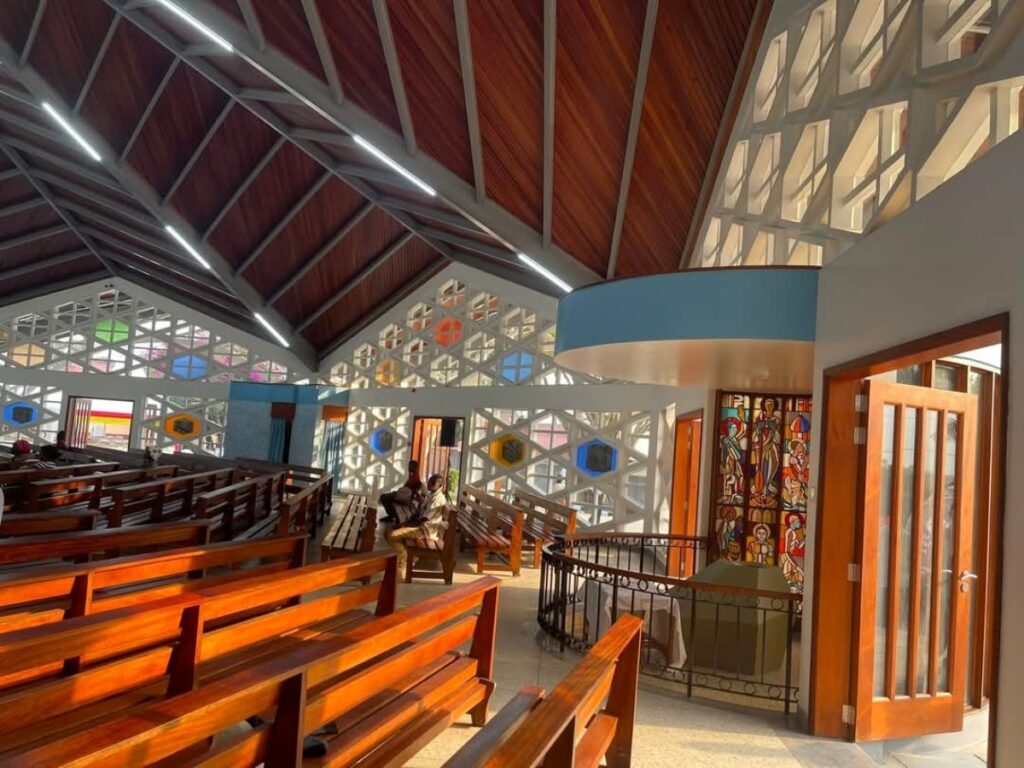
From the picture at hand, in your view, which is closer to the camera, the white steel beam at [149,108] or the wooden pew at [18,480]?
the wooden pew at [18,480]

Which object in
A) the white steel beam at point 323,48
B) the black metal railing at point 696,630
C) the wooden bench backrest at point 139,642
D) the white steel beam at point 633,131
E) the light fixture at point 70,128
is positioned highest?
the light fixture at point 70,128

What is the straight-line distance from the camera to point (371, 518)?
324 inches

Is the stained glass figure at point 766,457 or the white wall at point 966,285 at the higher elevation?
the white wall at point 966,285

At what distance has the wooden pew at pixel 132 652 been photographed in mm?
1979

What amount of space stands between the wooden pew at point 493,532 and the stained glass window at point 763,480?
230cm

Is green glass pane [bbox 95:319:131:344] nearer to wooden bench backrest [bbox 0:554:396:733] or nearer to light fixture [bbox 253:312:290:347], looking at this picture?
light fixture [bbox 253:312:290:347]

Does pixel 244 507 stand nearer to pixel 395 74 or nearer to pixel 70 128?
pixel 395 74

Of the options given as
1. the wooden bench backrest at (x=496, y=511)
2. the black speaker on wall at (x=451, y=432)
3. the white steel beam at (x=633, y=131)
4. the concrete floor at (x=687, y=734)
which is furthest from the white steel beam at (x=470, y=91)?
the black speaker on wall at (x=451, y=432)

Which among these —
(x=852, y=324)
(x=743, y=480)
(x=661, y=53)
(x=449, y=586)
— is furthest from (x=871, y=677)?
(x=661, y=53)

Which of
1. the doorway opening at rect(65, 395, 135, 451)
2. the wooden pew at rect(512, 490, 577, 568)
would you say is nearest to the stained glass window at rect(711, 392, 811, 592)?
the wooden pew at rect(512, 490, 577, 568)

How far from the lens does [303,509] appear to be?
29.8 ft

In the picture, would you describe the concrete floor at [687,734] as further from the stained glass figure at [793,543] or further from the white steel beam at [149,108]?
the white steel beam at [149,108]

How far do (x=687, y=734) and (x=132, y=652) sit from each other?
283 cm

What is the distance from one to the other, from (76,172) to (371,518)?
Answer: 36.7 ft
